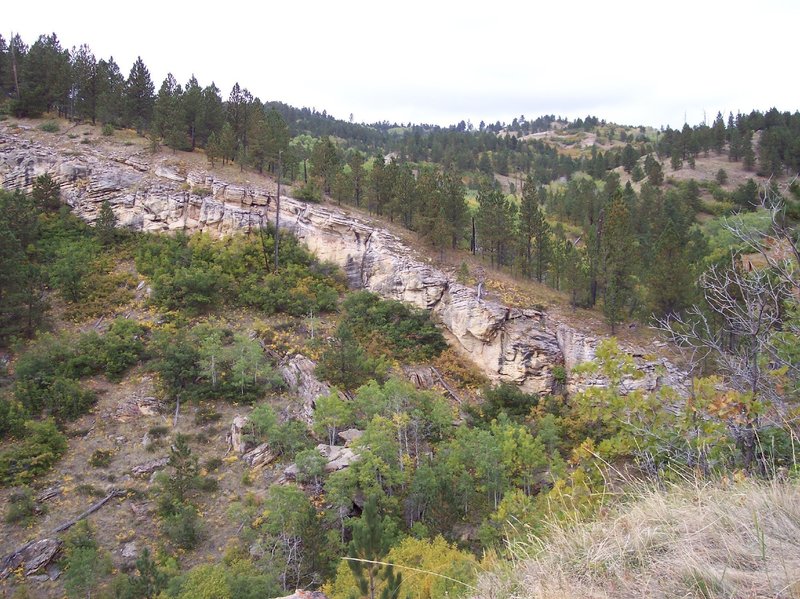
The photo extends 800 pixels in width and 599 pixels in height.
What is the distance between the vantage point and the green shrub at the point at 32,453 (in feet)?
48.9

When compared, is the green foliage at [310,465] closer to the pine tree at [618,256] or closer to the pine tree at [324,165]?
the pine tree at [618,256]

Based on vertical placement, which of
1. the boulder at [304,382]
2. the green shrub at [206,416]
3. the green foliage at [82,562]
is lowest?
the green foliage at [82,562]

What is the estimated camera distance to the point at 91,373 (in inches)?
785

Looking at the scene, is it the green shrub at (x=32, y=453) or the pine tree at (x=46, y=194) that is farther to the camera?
the pine tree at (x=46, y=194)

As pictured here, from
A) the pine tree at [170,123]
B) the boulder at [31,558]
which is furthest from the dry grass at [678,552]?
the pine tree at [170,123]

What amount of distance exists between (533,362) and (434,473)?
33.0 feet

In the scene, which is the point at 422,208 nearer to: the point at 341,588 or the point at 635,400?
→ the point at 341,588

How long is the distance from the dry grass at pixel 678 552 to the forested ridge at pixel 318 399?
430mm

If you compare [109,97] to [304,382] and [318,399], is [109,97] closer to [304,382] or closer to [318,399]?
[304,382]

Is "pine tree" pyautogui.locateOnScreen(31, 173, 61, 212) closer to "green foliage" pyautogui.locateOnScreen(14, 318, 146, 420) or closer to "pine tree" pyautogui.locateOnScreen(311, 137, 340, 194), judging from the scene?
"green foliage" pyautogui.locateOnScreen(14, 318, 146, 420)

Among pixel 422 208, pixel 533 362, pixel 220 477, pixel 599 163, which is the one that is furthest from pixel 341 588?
pixel 599 163

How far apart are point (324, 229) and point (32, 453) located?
18128mm

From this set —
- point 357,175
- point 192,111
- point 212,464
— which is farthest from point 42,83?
point 212,464

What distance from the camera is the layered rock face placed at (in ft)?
75.5
